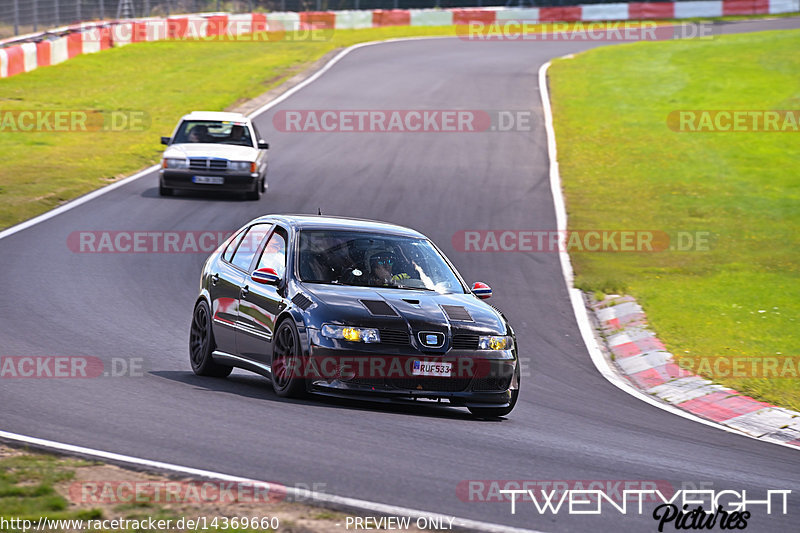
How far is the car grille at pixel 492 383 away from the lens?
9.27m

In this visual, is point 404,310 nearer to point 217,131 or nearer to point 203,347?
point 203,347

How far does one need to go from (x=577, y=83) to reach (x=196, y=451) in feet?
112

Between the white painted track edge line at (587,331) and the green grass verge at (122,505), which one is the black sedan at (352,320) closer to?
the white painted track edge line at (587,331)

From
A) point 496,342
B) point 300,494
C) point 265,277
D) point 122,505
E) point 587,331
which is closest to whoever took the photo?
point 122,505

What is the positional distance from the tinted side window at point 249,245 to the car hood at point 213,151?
40.4 feet

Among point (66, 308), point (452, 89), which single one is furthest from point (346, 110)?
point (66, 308)

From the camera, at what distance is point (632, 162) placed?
28172 millimetres

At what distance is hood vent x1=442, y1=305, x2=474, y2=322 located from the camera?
30.5ft

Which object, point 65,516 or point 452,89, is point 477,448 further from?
point 452,89

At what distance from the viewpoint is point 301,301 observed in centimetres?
929

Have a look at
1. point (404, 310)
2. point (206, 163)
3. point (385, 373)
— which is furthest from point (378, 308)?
point (206, 163)

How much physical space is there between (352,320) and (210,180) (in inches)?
568

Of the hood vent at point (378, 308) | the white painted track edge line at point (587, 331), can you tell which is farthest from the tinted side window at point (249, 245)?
the white painted track edge line at point (587, 331)

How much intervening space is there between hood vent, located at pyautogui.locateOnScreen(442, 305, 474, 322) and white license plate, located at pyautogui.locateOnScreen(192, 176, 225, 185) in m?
14.0
